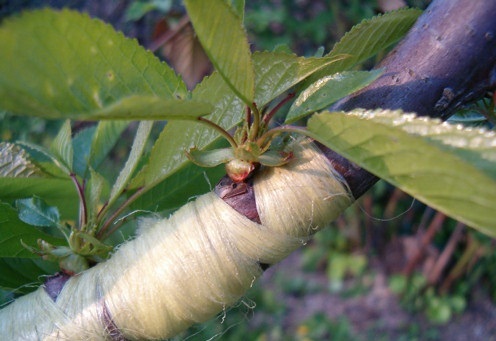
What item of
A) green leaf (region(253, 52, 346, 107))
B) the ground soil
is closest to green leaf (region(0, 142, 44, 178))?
green leaf (region(253, 52, 346, 107))

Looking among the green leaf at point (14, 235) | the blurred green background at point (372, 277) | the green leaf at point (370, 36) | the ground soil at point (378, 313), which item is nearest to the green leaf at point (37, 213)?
the green leaf at point (14, 235)

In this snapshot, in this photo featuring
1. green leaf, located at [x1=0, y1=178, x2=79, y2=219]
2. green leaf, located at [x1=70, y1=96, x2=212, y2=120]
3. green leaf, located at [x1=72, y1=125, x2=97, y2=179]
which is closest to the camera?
green leaf, located at [x1=70, y1=96, x2=212, y2=120]

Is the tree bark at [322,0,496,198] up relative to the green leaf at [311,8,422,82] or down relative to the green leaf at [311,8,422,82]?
down

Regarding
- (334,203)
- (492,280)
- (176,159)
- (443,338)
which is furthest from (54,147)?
(492,280)

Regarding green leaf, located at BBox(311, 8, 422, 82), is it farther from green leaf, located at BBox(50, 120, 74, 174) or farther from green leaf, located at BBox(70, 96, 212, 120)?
green leaf, located at BBox(50, 120, 74, 174)

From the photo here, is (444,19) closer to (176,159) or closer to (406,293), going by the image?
(176,159)

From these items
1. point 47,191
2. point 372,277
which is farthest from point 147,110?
point 372,277

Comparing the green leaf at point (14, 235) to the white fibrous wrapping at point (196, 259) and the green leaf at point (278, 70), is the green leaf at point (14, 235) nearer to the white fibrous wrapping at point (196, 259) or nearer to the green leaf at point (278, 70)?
the white fibrous wrapping at point (196, 259)
